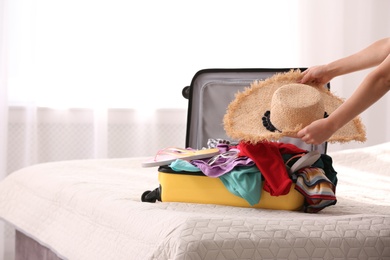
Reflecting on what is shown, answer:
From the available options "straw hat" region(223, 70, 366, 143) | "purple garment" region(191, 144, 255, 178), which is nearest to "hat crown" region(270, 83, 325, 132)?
"straw hat" region(223, 70, 366, 143)

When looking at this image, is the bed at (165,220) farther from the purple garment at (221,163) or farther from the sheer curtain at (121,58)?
the sheer curtain at (121,58)

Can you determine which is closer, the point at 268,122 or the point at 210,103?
the point at 268,122

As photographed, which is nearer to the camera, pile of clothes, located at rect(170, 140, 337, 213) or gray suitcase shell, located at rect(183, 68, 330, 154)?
pile of clothes, located at rect(170, 140, 337, 213)

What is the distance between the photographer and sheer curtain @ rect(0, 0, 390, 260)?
11.3 feet

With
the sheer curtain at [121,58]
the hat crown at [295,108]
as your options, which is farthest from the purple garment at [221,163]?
the sheer curtain at [121,58]

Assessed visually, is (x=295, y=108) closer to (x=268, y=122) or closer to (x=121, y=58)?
(x=268, y=122)

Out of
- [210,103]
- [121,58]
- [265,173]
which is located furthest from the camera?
[121,58]

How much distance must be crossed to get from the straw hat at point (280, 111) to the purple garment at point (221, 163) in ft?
0.16

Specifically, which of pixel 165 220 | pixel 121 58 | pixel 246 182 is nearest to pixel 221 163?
pixel 246 182

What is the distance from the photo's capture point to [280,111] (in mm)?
1735

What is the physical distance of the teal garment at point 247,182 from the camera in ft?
5.34

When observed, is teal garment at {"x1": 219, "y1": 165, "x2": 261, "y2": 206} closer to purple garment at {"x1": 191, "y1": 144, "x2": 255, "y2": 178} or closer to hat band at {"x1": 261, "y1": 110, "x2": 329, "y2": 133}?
purple garment at {"x1": 191, "y1": 144, "x2": 255, "y2": 178}

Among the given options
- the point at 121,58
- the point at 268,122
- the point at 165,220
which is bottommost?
the point at 165,220

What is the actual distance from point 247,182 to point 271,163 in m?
0.08
